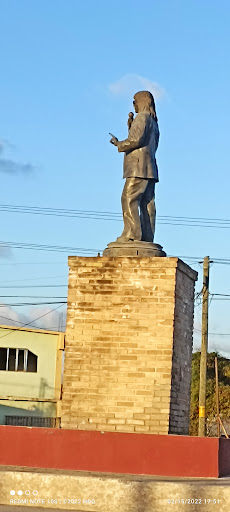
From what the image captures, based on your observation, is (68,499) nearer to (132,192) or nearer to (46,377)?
(132,192)

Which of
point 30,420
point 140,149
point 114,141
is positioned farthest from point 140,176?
point 30,420

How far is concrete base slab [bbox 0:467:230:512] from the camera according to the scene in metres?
12.1

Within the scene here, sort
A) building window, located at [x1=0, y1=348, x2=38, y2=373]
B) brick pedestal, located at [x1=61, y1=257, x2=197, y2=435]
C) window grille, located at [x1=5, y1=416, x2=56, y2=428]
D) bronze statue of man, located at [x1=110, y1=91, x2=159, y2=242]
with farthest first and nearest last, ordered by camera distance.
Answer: building window, located at [x1=0, y1=348, x2=38, y2=373]
window grille, located at [x1=5, y1=416, x2=56, y2=428]
bronze statue of man, located at [x1=110, y1=91, x2=159, y2=242]
brick pedestal, located at [x1=61, y1=257, x2=197, y2=435]

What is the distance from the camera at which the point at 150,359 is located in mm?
14320

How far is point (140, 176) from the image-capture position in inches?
606

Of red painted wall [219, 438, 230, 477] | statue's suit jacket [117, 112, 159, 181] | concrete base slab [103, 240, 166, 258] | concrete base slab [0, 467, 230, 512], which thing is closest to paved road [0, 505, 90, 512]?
concrete base slab [0, 467, 230, 512]

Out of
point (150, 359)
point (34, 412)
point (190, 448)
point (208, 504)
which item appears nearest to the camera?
point (208, 504)

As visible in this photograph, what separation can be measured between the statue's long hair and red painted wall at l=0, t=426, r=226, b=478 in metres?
5.77

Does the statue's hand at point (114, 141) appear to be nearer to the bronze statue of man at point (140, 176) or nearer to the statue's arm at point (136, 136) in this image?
the bronze statue of man at point (140, 176)

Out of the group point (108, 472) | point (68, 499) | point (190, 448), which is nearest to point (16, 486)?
point (68, 499)

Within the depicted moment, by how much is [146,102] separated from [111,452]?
621 centimetres

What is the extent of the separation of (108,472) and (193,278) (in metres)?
3.90

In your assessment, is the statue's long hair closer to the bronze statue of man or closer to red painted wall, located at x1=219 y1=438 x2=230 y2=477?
the bronze statue of man

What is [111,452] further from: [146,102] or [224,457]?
[146,102]
